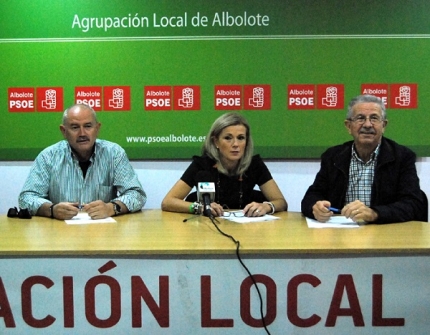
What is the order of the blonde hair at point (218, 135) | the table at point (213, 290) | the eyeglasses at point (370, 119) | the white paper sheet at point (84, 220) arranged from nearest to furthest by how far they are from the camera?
the table at point (213, 290) → the white paper sheet at point (84, 220) → the eyeglasses at point (370, 119) → the blonde hair at point (218, 135)

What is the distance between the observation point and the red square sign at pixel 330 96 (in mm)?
3660

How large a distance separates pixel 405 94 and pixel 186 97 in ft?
5.15

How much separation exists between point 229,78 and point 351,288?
7.06 ft

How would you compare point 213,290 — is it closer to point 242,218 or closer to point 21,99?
point 242,218

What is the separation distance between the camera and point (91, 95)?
3.71 m

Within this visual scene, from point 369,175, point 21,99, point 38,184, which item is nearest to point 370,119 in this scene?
point 369,175

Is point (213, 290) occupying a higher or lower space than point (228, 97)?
lower

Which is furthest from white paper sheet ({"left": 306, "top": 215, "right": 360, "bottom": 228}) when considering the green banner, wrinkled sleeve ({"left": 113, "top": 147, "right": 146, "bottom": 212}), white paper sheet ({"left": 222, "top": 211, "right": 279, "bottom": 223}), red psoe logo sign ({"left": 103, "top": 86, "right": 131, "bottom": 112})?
red psoe logo sign ({"left": 103, "top": 86, "right": 131, "bottom": 112})

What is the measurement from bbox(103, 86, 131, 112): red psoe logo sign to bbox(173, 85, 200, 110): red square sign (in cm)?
34

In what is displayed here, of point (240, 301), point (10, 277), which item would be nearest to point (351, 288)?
point (240, 301)

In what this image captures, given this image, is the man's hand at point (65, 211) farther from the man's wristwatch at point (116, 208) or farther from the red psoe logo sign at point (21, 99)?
→ the red psoe logo sign at point (21, 99)

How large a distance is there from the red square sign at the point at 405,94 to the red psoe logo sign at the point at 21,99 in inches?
103

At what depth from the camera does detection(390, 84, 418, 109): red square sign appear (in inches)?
144

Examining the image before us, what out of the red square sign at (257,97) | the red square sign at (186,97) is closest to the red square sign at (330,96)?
the red square sign at (257,97)
